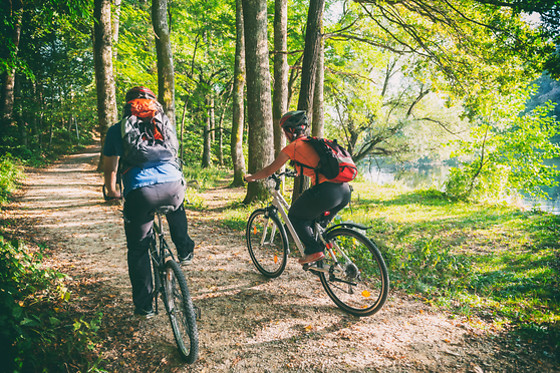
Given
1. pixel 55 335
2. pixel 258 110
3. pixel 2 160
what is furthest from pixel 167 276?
pixel 2 160

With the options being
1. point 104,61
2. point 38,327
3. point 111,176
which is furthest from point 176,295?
point 104,61

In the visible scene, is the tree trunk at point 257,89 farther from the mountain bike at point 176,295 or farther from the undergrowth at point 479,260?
the mountain bike at point 176,295

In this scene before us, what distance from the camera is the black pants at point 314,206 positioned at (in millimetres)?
3166

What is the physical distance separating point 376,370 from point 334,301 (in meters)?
1.03

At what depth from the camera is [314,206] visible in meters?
3.27

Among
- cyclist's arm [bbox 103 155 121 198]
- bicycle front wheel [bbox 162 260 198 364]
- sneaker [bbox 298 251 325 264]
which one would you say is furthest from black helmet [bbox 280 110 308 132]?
bicycle front wheel [bbox 162 260 198 364]

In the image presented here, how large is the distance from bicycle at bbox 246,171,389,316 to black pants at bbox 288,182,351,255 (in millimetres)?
151

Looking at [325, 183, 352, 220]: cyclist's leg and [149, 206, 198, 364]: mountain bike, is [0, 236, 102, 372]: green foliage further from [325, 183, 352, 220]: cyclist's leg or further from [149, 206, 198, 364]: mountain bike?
[325, 183, 352, 220]: cyclist's leg

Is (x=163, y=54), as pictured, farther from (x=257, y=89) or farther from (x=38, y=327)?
(x=38, y=327)

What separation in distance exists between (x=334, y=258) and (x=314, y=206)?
719 millimetres

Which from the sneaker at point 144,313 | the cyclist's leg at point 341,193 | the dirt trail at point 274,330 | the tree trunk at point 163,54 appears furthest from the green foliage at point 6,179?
the cyclist's leg at point 341,193

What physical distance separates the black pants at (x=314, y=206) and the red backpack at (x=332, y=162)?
0.13 meters

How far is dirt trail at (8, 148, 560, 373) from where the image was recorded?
2.62 metres

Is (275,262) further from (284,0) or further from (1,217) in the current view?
(284,0)
